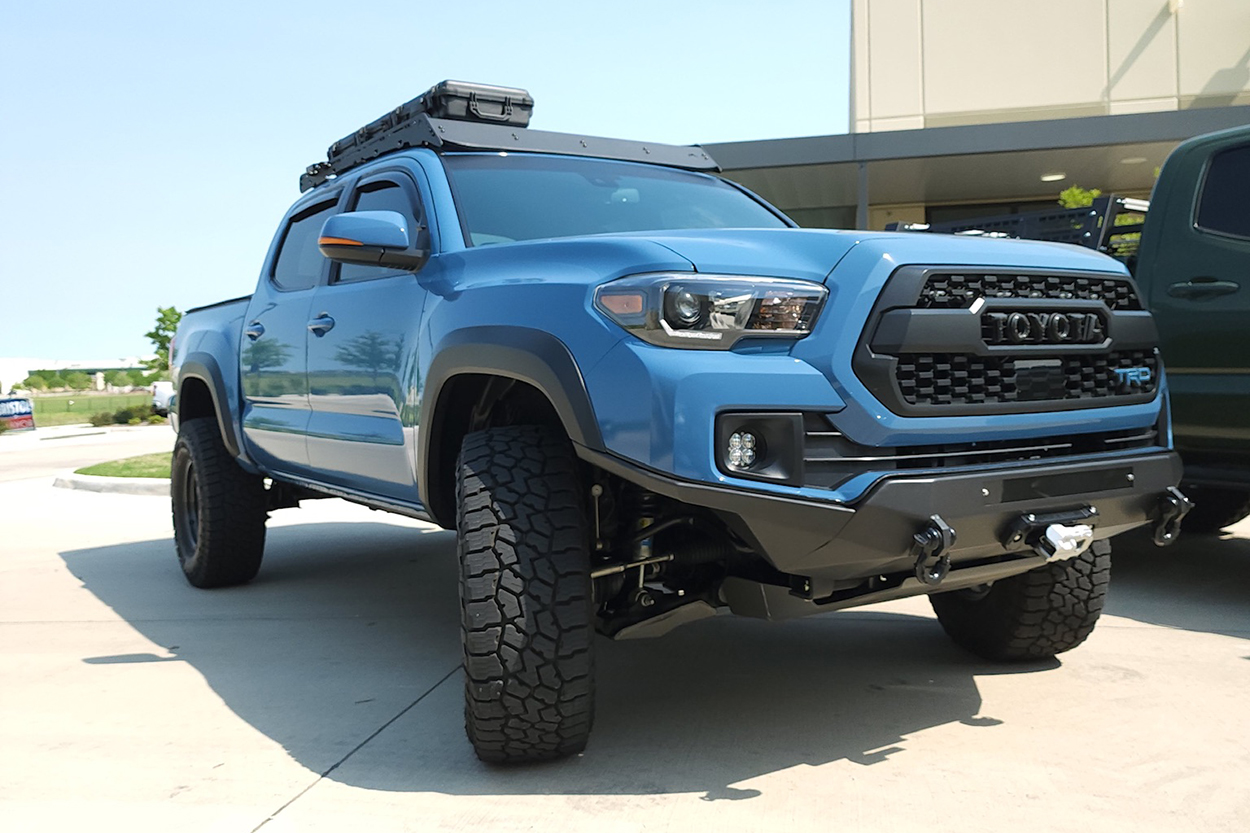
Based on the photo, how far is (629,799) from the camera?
10.1 ft

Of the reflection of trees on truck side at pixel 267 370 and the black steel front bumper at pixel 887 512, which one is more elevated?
the reflection of trees on truck side at pixel 267 370

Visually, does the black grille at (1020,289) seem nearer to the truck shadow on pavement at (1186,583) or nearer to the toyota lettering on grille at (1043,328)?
the toyota lettering on grille at (1043,328)

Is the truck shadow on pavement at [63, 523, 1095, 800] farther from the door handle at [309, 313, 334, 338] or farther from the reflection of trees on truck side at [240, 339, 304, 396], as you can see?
the door handle at [309, 313, 334, 338]

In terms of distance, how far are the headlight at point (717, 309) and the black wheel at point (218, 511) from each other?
3.72 m

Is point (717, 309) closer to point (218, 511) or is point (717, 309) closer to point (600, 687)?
point (600, 687)

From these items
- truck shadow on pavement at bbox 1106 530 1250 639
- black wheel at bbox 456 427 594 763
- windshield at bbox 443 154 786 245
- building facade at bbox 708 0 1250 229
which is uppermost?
building facade at bbox 708 0 1250 229

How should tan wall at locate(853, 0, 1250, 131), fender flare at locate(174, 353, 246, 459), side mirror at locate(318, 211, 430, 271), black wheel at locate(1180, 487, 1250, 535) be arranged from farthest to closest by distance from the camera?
tan wall at locate(853, 0, 1250, 131), black wheel at locate(1180, 487, 1250, 535), fender flare at locate(174, 353, 246, 459), side mirror at locate(318, 211, 430, 271)

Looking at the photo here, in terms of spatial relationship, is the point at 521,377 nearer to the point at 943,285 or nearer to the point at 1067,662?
the point at 943,285

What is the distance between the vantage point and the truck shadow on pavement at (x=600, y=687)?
132 inches

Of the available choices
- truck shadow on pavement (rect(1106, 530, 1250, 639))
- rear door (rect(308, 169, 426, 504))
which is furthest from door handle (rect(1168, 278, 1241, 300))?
rear door (rect(308, 169, 426, 504))

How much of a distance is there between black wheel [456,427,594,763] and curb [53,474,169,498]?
364 inches

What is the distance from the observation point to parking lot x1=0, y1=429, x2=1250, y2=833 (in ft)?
9.89

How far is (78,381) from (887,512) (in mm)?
102035

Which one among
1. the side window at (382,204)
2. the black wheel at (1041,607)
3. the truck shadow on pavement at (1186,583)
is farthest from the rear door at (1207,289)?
the side window at (382,204)
